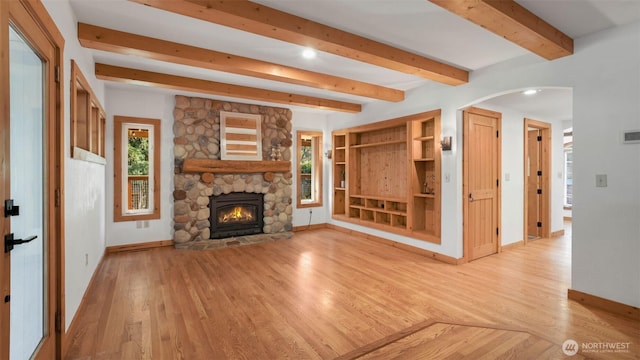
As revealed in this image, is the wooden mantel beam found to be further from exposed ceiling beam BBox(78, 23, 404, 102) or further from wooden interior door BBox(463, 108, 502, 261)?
wooden interior door BBox(463, 108, 502, 261)

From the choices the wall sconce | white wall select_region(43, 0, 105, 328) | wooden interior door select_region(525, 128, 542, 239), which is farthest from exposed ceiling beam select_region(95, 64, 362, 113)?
wooden interior door select_region(525, 128, 542, 239)

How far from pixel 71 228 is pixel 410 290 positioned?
3254 millimetres

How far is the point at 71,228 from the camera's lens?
8.16ft

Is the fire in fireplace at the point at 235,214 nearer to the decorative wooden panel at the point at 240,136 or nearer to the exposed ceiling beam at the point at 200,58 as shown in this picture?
the decorative wooden panel at the point at 240,136

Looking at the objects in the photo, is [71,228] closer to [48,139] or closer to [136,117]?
[48,139]

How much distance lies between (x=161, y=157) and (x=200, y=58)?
2.58m

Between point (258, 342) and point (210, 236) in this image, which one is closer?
point (258, 342)

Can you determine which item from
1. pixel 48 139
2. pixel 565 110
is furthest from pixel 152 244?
pixel 565 110

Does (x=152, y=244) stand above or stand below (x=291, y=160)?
below

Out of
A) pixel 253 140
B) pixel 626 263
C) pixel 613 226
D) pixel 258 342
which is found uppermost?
pixel 253 140

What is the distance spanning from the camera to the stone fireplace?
5375mm

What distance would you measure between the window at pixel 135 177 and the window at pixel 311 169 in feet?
9.75

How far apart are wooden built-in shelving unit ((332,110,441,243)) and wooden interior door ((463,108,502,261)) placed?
1.35 ft

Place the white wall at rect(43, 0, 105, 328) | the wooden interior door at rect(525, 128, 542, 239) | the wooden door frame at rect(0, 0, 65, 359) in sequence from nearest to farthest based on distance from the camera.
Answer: the wooden door frame at rect(0, 0, 65, 359), the white wall at rect(43, 0, 105, 328), the wooden interior door at rect(525, 128, 542, 239)
